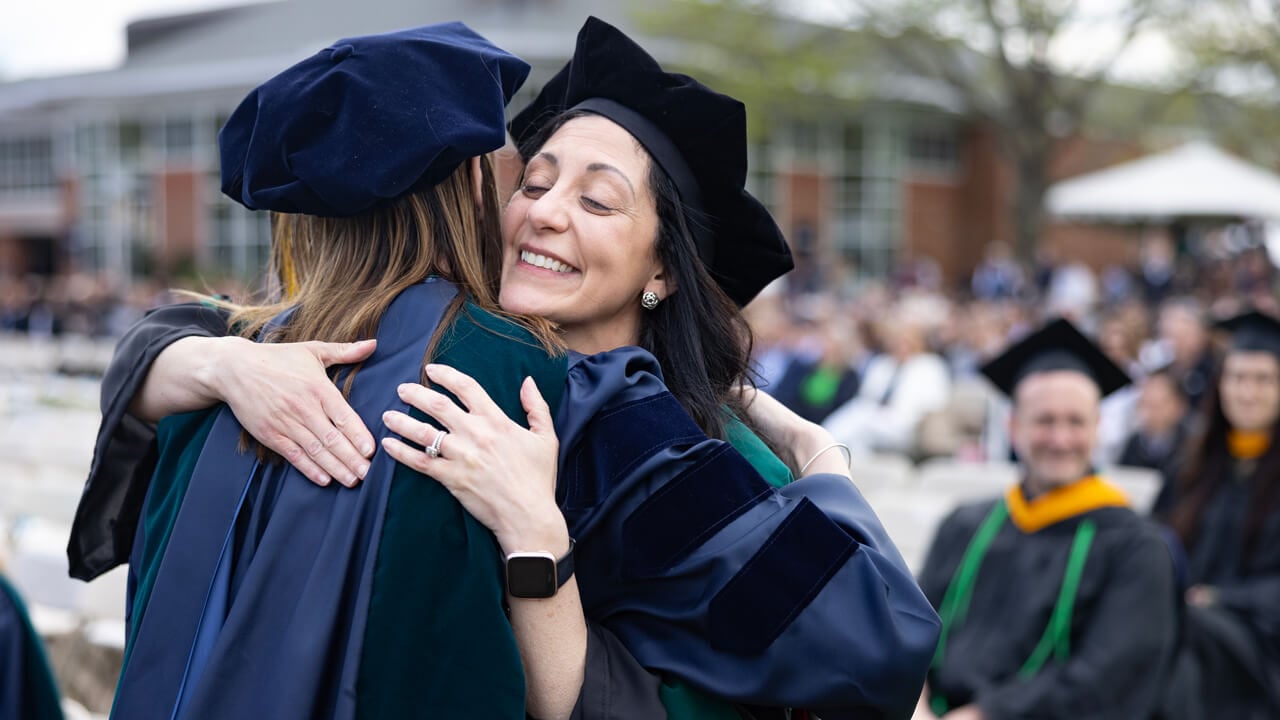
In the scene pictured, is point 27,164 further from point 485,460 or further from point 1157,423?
point 485,460

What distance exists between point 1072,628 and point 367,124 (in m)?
3.13

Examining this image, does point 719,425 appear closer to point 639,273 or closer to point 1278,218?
point 639,273

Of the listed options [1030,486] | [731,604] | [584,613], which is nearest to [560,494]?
[584,613]

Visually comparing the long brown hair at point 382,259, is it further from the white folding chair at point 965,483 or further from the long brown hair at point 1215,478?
the white folding chair at point 965,483

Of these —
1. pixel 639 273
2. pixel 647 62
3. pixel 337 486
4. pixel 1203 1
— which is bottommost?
pixel 337 486

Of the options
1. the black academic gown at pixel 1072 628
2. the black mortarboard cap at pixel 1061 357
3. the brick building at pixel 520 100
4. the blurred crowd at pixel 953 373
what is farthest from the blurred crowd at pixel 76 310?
the black academic gown at pixel 1072 628

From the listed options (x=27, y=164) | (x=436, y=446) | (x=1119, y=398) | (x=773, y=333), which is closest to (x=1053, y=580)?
(x=436, y=446)

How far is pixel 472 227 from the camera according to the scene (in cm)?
185

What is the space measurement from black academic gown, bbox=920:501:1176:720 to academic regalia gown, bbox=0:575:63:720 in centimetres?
272

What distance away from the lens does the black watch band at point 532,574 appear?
5.35 feet

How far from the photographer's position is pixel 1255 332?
5359mm

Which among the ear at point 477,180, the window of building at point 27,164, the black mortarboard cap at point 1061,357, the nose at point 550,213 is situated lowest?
the black mortarboard cap at point 1061,357

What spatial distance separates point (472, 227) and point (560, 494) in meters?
0.45

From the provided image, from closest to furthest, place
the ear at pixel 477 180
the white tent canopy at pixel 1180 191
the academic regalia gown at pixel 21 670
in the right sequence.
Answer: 1. the ear at pixel 477 180
2. the academic regalia gown at pixel 21 670
3. the white tent canopy at pixel 1180 191
